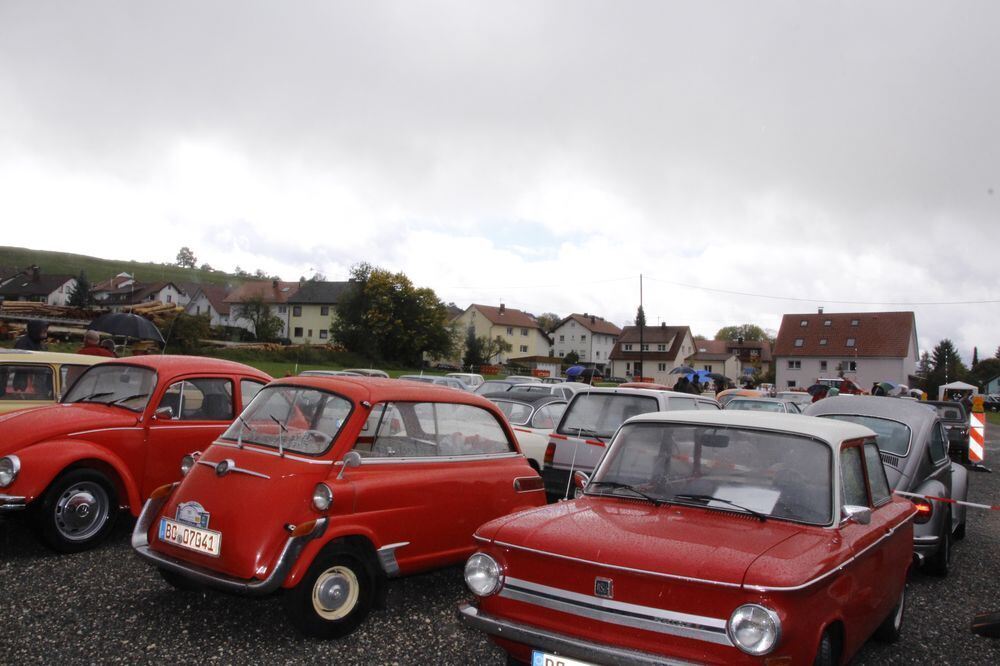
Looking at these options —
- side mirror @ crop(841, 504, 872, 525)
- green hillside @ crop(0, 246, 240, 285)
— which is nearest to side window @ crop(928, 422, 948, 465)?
side mirror @ crop(841, 504, 872, 525)

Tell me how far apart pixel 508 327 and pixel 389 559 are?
10575 centimetres

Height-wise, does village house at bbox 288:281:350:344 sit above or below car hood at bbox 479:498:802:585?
above

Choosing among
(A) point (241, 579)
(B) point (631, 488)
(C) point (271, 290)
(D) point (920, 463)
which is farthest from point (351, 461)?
(C) point (271, 290)

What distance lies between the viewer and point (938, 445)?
826 centimetres

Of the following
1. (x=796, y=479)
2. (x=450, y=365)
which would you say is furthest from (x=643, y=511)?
(x=450, y=365)

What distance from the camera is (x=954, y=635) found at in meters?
5.51

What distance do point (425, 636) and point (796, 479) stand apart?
104 inches

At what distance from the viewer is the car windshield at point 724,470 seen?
13.3 feet

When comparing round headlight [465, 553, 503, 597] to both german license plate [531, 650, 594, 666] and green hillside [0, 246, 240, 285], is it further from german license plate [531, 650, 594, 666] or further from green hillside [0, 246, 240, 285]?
green hillside [0, 246, 240, 285]

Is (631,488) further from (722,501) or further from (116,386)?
(116,386)

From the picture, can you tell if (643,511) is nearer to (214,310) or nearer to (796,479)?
(796,479)

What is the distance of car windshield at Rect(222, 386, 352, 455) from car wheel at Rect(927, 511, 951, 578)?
5.57 m

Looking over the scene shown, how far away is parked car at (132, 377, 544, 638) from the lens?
15.5 ft

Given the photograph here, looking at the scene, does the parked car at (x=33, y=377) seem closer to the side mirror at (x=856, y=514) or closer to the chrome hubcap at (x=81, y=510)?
the chrome hubcap at (x=81, y=510)
